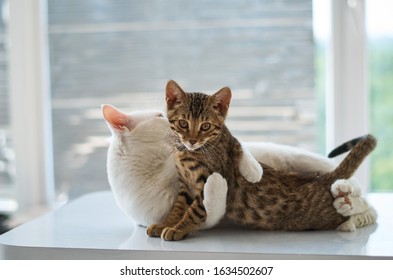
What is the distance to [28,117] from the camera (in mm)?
1600

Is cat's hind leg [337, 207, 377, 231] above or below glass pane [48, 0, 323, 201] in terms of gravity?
below

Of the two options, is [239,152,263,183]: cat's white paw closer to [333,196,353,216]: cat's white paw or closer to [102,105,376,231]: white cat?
[102,105,376,231]: white cat

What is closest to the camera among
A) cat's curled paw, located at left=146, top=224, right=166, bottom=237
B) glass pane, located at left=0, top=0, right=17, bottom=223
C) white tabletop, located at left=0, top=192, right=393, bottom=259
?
white tabletop, located at left=0, top=192, right=393, bottom=259

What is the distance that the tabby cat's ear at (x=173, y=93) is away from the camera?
0.87 metres

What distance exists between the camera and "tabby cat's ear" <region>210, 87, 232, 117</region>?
2.87 ft

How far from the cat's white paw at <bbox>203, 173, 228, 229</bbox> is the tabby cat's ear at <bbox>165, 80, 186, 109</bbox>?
0.15 m

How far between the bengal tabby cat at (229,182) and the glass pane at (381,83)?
60cm

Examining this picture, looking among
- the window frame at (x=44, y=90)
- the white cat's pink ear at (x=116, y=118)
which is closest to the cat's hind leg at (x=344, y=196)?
the white cat's pink ear at (x=116, y=118)

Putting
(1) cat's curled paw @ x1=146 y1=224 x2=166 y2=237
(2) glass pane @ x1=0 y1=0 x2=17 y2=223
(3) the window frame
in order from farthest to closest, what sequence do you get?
(2) glass pane @ x1=0 y1=0 x2=17 y2=223 < (3) the window frame < (1) cat's curled paw @ x1=146 y1=224 x2=166 y2=237

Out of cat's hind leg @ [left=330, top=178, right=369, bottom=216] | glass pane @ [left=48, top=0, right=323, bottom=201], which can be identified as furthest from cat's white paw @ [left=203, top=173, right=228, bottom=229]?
glass pane @ [left=48, top=0, right=323, bottom=201]

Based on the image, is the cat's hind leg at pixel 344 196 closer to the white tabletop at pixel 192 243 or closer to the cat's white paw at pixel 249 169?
the white tabletop at pixel 192 243

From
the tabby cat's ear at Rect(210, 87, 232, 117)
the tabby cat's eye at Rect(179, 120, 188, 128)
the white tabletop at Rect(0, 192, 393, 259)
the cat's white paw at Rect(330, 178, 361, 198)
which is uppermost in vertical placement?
the tabby cat's ear at Rect(210, 87, 232, 117)

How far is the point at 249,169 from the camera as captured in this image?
0.90m

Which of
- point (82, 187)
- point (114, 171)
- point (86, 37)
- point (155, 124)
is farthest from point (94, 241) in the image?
point (86, 37)
